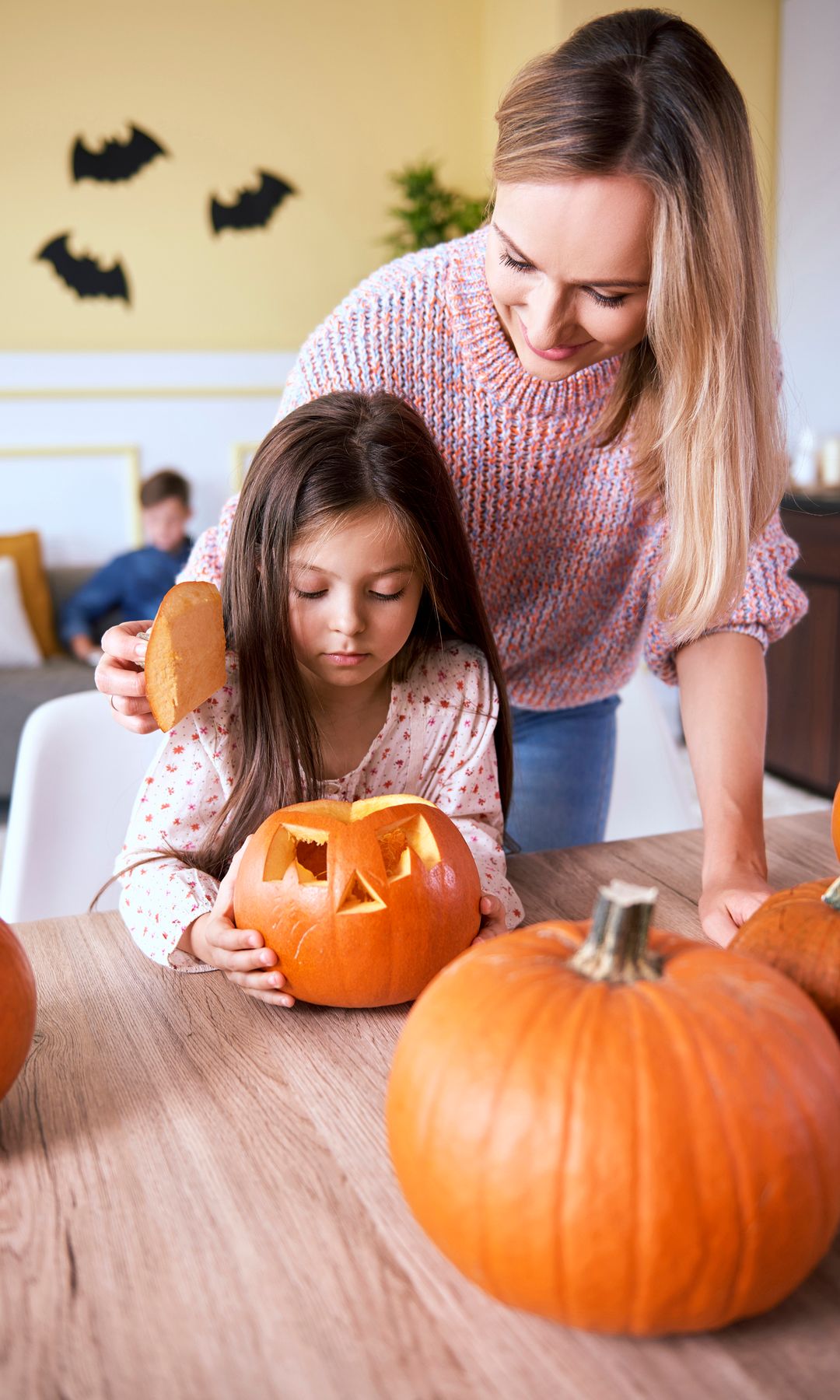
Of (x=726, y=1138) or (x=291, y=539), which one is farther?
(x=291, y=539)

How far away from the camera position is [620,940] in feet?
1.65

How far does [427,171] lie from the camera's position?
173 inches

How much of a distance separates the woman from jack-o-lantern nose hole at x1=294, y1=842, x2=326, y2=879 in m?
0.18

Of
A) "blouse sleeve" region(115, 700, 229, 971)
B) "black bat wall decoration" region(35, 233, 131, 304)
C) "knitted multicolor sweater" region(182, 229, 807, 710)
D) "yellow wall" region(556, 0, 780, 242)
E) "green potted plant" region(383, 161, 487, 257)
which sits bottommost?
"blouse sleeve" region(115, 700, 229, 971)

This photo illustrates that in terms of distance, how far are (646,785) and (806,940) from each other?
103 centimetres

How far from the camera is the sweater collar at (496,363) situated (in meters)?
1.11

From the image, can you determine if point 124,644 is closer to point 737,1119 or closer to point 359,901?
point 359,901

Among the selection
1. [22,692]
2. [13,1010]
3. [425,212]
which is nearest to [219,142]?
[425,212]

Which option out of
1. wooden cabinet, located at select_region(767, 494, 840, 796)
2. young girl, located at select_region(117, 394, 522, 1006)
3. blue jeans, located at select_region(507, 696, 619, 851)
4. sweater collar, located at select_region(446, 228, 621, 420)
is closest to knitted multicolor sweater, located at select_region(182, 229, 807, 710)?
sweater collar, located at select_region(446, 228, 621, 420)

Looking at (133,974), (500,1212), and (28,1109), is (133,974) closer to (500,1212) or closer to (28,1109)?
(28,1109)

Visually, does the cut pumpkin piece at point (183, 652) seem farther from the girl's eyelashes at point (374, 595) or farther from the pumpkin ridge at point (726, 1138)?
the pumpkin ridge at point (726, 1138)

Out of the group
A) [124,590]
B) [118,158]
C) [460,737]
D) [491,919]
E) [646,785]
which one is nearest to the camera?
[491,919]

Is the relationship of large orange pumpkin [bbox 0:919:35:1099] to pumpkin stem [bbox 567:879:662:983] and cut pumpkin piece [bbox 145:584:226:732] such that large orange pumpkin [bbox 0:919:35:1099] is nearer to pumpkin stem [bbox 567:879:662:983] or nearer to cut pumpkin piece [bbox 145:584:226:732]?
cut pumpkin piece [bbox 145:584:226:732]

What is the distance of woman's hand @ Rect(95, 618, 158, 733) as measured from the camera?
86 cm
